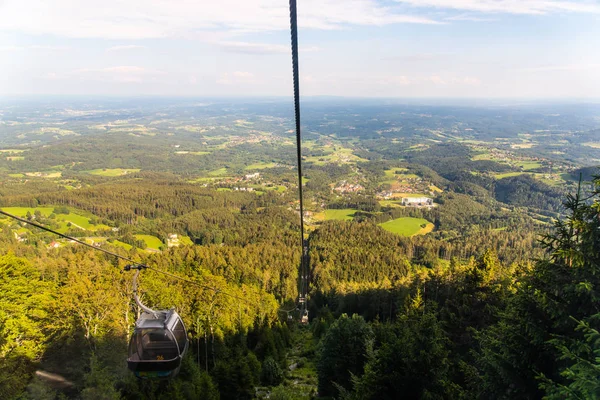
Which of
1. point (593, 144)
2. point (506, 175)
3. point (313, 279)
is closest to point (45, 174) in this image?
point (313, 279)

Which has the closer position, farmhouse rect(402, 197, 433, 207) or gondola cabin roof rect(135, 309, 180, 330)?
gondola cabin roof rect(135, 309, 180, 330)

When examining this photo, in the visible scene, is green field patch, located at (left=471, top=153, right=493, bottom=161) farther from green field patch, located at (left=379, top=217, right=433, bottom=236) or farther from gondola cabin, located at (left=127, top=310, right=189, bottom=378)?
gondola cabin, located at (left=127, top=310, right=189, bottom=378)

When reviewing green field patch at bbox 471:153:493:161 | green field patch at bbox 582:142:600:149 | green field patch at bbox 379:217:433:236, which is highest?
green field patch at bbox 582:142:600:149

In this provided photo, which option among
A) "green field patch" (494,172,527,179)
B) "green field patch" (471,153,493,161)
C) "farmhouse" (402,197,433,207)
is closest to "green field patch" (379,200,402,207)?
"farmhouse" (402,197,433,207)

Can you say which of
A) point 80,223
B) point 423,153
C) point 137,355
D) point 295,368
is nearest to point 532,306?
point 137,355

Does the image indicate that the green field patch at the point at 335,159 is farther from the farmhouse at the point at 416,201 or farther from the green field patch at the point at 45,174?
the green field patch at the point at 45,174

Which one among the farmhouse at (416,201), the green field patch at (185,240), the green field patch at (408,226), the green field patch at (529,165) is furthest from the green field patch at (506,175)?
the green field patch at (185,240)
